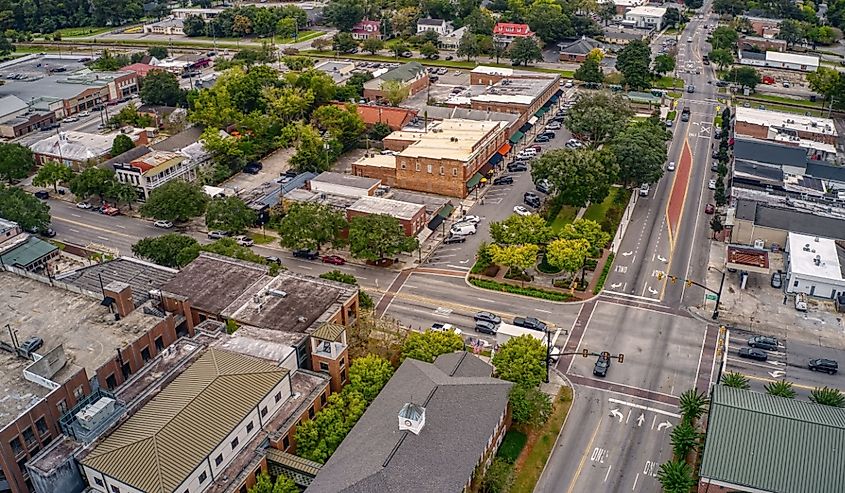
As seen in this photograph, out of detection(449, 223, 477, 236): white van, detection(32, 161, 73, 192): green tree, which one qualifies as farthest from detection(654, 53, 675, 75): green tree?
detection(32, 161, 73, 192): green tree

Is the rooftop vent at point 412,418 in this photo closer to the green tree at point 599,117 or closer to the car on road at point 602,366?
the car on road at point 602,366

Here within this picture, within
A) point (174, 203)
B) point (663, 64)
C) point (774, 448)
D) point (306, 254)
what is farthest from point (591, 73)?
point (774, 448)

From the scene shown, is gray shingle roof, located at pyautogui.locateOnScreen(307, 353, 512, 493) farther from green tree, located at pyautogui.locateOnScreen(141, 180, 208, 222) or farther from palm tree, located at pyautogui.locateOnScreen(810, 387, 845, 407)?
green tree, located at pyautogui.locateOnScreen(141, 180, 208, 222)

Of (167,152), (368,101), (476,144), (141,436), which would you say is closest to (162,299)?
(141,436)

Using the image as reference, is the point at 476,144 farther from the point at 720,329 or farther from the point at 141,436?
the point at 141,436

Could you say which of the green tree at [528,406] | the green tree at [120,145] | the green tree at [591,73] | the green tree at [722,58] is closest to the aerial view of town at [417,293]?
the green tree at [528,406]
